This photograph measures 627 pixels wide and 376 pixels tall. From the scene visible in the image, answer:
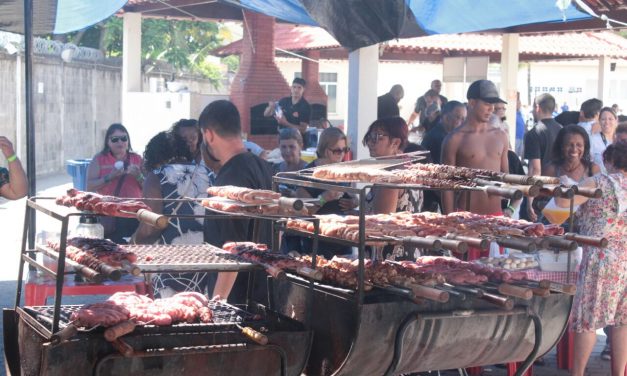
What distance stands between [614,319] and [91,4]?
5612mm

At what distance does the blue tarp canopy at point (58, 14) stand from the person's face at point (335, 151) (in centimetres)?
Result: 255

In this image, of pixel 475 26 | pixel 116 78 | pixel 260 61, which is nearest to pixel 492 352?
pixel 475 26

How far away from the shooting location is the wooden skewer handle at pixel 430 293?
3.99 m

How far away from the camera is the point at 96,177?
852 cm

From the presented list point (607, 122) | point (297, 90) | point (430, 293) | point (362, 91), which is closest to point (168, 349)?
point (430, 293)

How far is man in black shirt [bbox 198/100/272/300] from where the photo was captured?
5332mm

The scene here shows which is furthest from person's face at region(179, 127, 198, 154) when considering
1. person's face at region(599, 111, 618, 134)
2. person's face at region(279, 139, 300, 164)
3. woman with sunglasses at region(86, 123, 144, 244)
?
person's face at region(599, 111, 618, 134)

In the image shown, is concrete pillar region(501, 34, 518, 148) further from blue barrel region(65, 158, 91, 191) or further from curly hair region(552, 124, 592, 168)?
blue barrel region(65, 158, 91, 191)

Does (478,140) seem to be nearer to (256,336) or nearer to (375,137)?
(375,137)

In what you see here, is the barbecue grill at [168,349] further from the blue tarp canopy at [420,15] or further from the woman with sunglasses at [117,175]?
the blue tarp canopy at [420,15]

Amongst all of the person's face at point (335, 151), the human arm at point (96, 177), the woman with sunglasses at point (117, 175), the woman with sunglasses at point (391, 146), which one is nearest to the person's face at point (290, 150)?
the person's face at point (335, 151)

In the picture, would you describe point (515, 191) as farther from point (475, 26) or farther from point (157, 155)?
point (475, 26)

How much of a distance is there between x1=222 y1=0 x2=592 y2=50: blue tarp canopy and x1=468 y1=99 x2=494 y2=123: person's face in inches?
27.7

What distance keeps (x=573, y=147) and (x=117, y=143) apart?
4.24m
